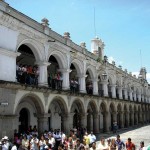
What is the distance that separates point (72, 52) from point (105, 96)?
8.18 m

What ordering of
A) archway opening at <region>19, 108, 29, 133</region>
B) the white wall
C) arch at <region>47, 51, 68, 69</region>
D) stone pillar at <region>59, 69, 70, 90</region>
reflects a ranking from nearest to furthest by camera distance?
the white wall < archway opening at <region>19, 108, 29, 133</region> < arch at <region>47, 51, 68, 69</region> < stone pillar at <region>59, 69, 70, 90</region>

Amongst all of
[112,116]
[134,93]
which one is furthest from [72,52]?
[134,93]

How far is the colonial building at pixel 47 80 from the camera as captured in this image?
15.8 metres

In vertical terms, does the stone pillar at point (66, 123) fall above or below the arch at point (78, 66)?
below

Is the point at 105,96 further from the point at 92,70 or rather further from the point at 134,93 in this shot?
the point at 134,93

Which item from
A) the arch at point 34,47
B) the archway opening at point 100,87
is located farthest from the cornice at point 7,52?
the archway opening at point 100,87

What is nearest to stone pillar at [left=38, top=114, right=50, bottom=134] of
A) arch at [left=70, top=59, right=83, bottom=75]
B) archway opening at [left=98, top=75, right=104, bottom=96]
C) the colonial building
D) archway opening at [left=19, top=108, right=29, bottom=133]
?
the colonial building

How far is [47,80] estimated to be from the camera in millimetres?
20016

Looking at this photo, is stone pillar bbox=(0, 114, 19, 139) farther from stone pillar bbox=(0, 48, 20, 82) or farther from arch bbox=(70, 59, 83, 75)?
arch bbox=(70, 59, 83, 75)

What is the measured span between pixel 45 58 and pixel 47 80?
180 centimetres

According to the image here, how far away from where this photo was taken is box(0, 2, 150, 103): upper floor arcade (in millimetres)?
15961

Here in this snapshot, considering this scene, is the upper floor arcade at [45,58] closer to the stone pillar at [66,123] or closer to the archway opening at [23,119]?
the stone pillar at [66,123]

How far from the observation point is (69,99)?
A: 2178cm

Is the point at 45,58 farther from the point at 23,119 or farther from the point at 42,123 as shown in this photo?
the point at 23,119
